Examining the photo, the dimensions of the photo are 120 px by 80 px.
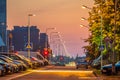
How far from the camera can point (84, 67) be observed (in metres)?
79.2

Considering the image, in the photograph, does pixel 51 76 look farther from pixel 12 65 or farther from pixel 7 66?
pixel 12 65

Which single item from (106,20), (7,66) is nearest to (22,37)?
(106,20)

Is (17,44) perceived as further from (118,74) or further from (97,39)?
(118,74)

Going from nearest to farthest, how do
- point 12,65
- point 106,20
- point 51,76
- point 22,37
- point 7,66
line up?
point 51,76, point 7,66, point 12,65, point 106,20, point 22,37

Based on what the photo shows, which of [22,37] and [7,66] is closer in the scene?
[7,66]

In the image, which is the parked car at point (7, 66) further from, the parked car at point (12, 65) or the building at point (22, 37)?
the building at point (22, 37)

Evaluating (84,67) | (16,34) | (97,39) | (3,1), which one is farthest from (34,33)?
(97,39)

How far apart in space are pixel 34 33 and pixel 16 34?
21.9 ft

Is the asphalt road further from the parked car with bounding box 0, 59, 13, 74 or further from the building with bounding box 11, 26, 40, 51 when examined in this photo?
the building with bounding box 11, 26, 40, 51

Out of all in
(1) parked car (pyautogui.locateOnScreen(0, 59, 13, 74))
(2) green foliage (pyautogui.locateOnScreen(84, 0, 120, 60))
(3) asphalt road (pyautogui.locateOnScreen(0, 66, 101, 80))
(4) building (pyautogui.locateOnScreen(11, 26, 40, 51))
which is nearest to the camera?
(3) asphalt road (pyautogui.locateOnScreen(0, 66, 101, 80))

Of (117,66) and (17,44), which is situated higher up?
(17,44)

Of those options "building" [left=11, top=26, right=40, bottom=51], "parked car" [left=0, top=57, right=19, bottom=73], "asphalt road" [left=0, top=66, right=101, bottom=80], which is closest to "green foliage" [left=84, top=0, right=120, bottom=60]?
"asphalt road" [left=0, top=66, right=101, bottom=80]

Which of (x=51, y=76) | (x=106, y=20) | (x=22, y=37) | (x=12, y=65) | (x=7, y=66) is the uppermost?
(x=22, y=37)

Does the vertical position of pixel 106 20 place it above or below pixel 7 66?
above
